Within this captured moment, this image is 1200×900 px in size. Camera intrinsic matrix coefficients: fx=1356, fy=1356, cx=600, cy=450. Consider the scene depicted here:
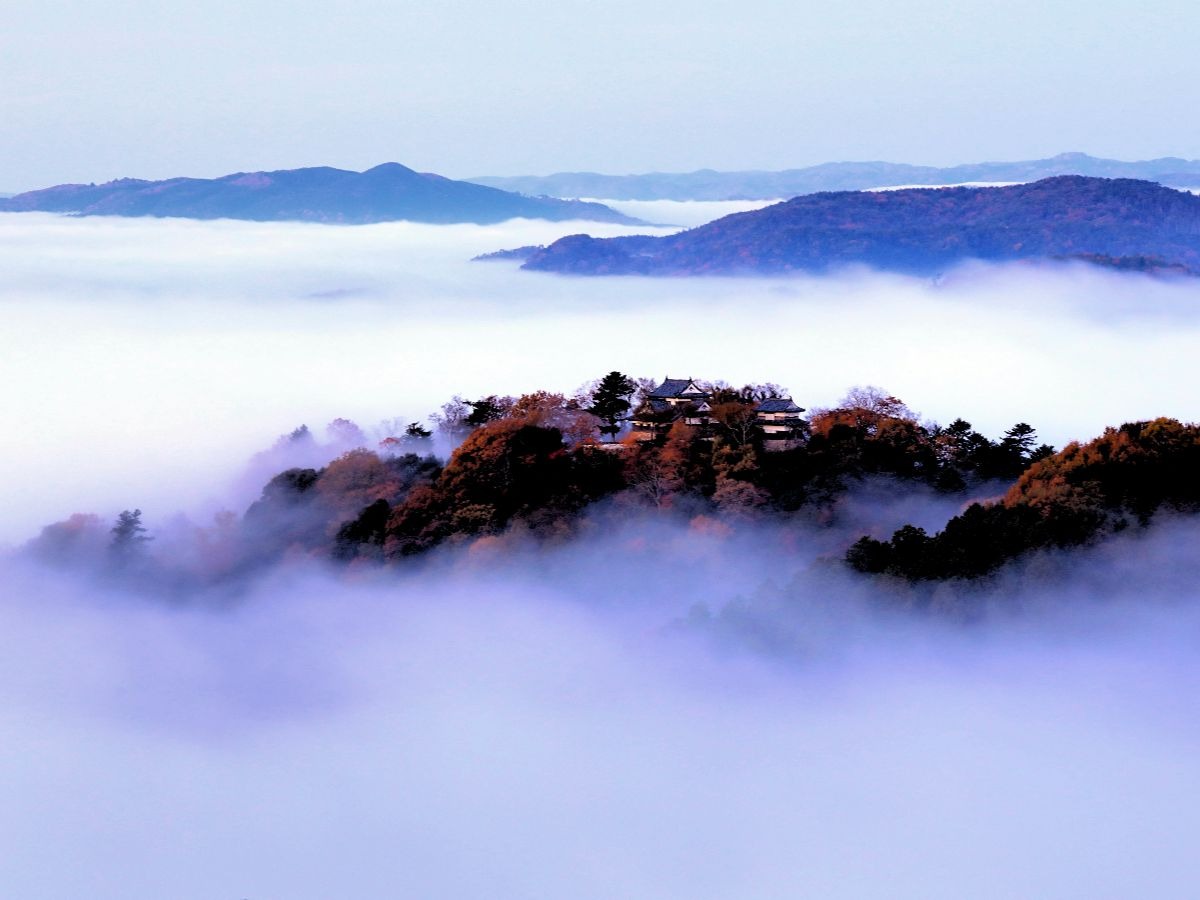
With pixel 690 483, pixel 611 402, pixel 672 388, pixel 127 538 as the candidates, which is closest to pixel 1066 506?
pixel 690 483

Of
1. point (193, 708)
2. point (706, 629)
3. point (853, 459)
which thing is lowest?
point (193, 708)

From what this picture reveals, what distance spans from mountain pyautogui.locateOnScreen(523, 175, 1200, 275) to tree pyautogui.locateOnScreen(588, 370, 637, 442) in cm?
14203

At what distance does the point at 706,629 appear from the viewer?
31.5 metres

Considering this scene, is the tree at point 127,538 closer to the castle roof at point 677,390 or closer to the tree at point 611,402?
the tree at point 611,402

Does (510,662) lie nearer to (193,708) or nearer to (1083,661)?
(193,708)

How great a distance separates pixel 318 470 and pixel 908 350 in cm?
9498

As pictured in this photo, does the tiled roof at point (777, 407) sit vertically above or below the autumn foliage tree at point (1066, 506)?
above

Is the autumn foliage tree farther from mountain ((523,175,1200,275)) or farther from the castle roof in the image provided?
mountain ((523,175,1200,275))

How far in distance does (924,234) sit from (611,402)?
156253mm

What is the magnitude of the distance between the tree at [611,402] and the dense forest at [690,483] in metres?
0.07

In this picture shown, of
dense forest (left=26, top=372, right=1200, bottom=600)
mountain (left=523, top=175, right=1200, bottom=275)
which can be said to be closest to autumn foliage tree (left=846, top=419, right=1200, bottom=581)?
dense forest (left=26, top=372, right=1200, bottom=600)

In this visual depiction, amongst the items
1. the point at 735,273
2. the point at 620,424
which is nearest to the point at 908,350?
the point at 735,273

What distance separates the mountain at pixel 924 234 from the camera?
17862cm

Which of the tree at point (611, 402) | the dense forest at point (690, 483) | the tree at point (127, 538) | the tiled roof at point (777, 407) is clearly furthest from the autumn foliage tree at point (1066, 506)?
the tree at point (127, 538)
